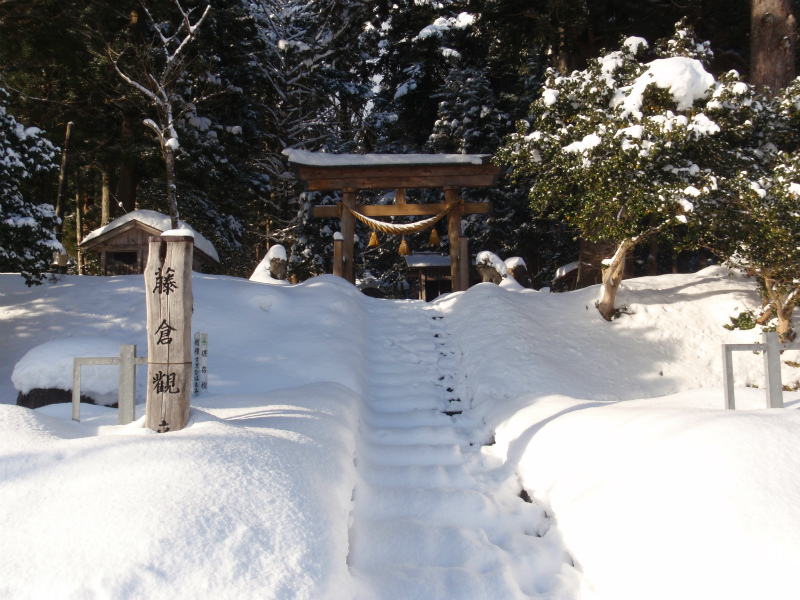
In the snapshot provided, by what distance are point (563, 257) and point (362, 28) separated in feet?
41.0

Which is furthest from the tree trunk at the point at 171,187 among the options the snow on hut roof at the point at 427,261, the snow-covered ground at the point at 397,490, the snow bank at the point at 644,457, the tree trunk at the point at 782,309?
the tree trunk at the point at 782,309

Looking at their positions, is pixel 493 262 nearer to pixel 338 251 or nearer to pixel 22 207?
pixel 338 251

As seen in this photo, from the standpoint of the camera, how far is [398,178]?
43.1 ft

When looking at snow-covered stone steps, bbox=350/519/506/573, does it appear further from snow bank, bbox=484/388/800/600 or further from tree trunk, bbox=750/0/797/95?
tree trunk, bbox=750/0/797/95

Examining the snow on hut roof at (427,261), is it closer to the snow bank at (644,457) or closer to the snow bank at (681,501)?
the snow bank at (644,457)

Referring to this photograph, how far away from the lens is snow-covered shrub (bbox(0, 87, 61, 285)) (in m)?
8.52

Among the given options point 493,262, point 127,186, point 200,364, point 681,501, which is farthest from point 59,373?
point 127,186

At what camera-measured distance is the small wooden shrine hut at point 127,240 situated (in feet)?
43.6

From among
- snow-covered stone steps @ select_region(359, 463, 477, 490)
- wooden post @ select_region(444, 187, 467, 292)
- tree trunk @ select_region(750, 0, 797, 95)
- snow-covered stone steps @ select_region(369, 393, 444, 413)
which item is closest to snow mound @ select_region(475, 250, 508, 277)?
wooden post @ select_region(444, 187, 467, 292)

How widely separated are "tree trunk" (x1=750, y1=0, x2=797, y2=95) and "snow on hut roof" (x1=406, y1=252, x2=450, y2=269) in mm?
12385

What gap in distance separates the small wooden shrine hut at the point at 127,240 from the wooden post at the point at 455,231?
637 cm

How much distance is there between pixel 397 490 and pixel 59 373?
479cm

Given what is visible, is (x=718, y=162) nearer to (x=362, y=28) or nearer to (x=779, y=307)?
(x=779, y=307)

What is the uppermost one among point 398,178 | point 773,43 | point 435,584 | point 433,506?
point 773,43
